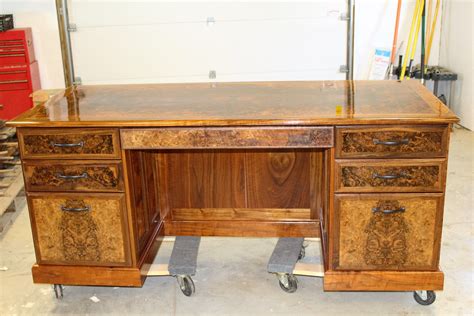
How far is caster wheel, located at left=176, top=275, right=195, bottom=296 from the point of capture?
8.48ft

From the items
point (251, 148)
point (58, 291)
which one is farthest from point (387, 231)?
point (58, 291)

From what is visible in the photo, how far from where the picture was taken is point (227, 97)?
104 inches

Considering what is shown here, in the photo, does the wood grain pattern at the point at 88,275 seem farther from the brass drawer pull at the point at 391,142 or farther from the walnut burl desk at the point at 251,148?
the brass drawer pull at the point at 391,142

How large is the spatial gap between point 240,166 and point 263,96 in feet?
1.31

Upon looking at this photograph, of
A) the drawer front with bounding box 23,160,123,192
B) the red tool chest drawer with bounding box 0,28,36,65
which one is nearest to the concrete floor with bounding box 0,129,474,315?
the drawer front with bounding box 23,160,123,192

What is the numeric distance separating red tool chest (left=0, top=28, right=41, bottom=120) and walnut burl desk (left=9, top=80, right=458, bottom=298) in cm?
247

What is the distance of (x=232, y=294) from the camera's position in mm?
2605

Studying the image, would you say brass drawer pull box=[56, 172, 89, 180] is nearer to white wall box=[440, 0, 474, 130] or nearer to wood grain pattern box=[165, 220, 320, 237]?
wood grain pattern box=[165, 220, 320, 237]

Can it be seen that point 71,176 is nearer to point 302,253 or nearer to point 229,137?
point 229,137

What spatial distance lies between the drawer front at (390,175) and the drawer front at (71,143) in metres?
0.87

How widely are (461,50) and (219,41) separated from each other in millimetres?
1952

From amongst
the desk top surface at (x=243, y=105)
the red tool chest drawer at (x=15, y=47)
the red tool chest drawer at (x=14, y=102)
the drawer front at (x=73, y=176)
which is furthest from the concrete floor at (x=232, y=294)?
the red tool chest drawer at (x=15, y=47)

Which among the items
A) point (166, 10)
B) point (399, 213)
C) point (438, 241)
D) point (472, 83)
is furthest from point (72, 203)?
point (472, 83)

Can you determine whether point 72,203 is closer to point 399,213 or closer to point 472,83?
point 399,213
